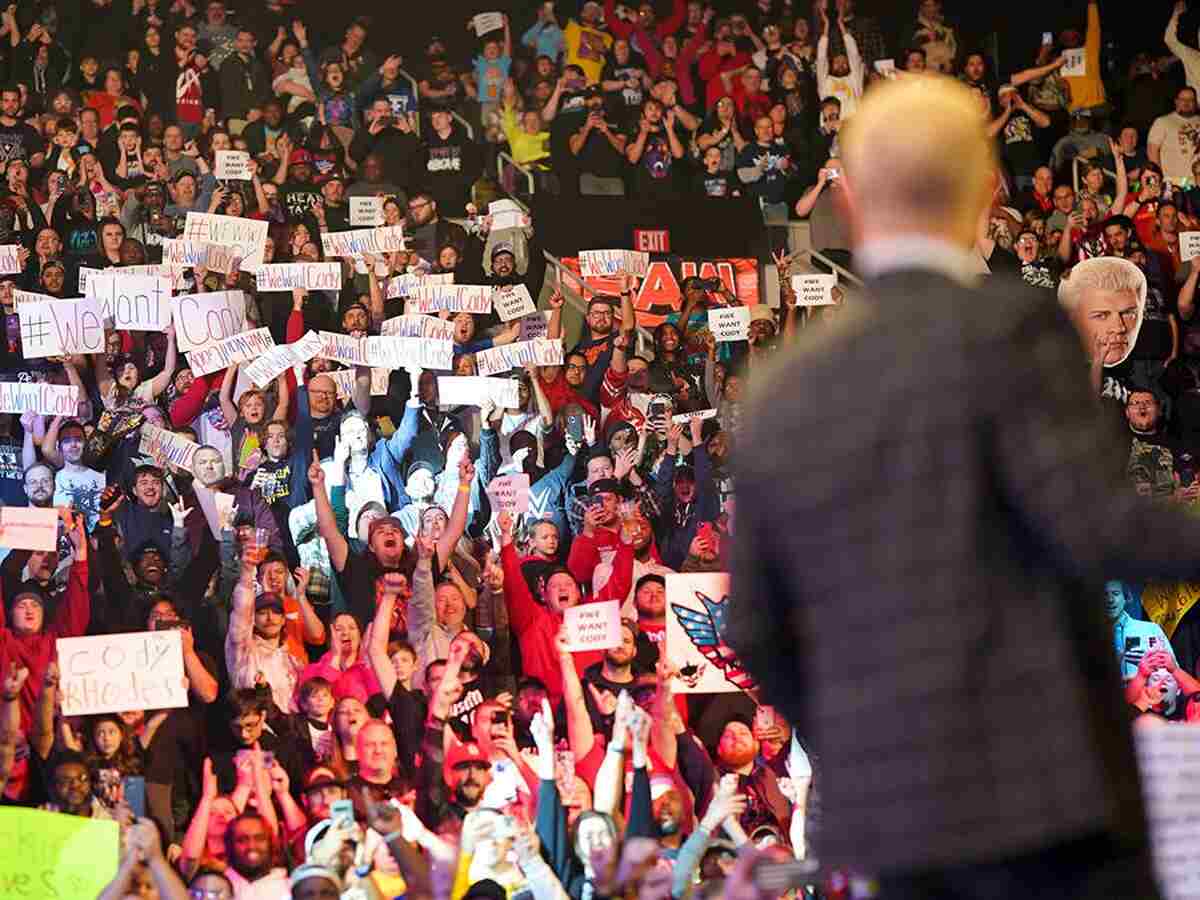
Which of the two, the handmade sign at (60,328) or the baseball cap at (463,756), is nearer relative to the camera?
the baseball cap at (463,756)

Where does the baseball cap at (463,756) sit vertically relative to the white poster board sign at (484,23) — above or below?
below

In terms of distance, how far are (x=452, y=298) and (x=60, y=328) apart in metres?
1.44

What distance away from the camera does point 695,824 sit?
5.79m

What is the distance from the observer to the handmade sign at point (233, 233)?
633cm

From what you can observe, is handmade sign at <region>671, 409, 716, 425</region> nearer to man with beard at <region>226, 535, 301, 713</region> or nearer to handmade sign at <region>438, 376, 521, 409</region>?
handmade sign at <region>438, 376, 521, 409</region>

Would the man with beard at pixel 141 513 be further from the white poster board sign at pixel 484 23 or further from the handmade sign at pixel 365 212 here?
the white poster board sign at pixel 484 23

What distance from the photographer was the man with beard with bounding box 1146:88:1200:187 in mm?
6965

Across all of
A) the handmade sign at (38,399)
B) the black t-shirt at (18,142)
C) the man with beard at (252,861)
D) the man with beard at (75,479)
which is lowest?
the man with beard at (252,861)

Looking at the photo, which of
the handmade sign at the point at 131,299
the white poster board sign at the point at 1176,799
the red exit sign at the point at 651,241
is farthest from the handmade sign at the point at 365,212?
the white poster board sign at the point at 1176,799

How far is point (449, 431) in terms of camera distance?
20.8ft

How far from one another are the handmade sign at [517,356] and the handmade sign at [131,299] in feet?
3.87

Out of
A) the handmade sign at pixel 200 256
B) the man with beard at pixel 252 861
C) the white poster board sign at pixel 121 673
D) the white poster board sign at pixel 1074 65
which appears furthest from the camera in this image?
the white poster board sign at pixel 1074 65

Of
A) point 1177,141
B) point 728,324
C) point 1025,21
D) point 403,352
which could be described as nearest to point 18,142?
point 403,352

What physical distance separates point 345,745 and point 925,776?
4613 millimetres
